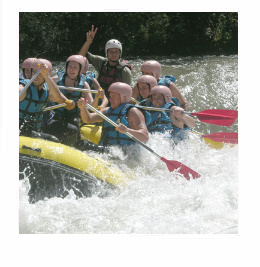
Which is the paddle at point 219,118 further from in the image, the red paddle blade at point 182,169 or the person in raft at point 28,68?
the person in raft at point 28,68

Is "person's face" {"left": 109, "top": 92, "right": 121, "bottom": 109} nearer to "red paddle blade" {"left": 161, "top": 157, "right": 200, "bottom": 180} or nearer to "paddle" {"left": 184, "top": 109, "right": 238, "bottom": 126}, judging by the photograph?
"red paddle blade" {"left": 161, "top": 157, "right": 200, "bottom": 180}

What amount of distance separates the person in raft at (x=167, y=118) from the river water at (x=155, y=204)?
0.45 ft

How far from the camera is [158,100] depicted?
5.25m

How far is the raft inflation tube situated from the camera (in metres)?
3.79

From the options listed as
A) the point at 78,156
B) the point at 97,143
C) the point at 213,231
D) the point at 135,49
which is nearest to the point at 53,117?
the point at 97,143

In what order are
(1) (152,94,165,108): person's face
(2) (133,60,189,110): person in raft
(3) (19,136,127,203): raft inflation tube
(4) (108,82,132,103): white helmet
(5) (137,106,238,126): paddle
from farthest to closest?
(2) (133,60,189,110): person in raft < (5) (137,106,238,126): paddle < (1) (152,94,165,108): person's face < (4) (108,82,132,103): white helmet < (3) (19,136,127,203): raft inflation tube

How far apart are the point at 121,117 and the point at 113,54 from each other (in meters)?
1.84

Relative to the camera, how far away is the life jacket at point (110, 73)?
6199 mm

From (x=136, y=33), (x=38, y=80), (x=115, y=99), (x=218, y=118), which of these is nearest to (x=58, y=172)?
(x=38, y=80)

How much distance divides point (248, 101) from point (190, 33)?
24.1 feet

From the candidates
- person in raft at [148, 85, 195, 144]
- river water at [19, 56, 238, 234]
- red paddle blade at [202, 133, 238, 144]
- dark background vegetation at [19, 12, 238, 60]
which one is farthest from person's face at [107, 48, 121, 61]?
dark background vegetation at [19, 12, 238, 60]

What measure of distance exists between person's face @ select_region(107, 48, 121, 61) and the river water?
1.56 m
